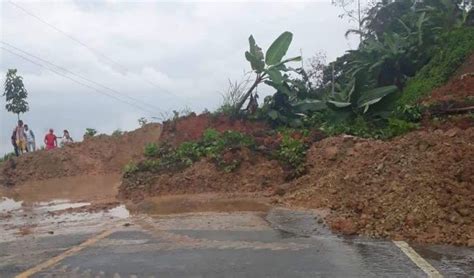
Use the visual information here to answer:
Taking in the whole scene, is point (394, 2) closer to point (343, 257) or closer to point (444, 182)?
point (444, 182)

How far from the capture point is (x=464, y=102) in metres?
15.3

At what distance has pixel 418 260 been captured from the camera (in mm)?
6461

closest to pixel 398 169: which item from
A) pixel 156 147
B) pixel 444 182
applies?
pixel 444 182

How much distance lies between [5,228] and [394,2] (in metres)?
24.4

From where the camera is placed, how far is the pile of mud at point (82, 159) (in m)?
21.9

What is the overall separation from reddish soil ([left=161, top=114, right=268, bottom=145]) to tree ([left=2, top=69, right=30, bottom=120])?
1082 centimetres

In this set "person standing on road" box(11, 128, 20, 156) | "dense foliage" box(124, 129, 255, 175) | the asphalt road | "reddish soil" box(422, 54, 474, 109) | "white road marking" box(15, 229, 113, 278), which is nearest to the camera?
the asphalt road

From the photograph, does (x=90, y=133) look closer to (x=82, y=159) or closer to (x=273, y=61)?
(x=82, y=159)

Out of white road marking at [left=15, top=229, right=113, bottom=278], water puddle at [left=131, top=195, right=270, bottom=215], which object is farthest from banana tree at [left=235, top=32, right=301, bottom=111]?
white road marking at [left=15, top=229, right=113, bottom=278]

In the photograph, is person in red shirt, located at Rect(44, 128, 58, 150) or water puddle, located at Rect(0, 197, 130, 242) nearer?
water puddle, located at Rect(0, 197, 130, 242)

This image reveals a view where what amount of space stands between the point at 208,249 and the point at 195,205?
4781 millimetres

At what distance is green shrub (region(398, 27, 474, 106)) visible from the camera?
19.5 m

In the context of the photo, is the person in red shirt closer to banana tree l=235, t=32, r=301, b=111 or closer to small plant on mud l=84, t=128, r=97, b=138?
small plant on mud l=84, t=128, r=97, b=138

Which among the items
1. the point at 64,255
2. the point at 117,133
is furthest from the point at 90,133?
the point at 64,255
